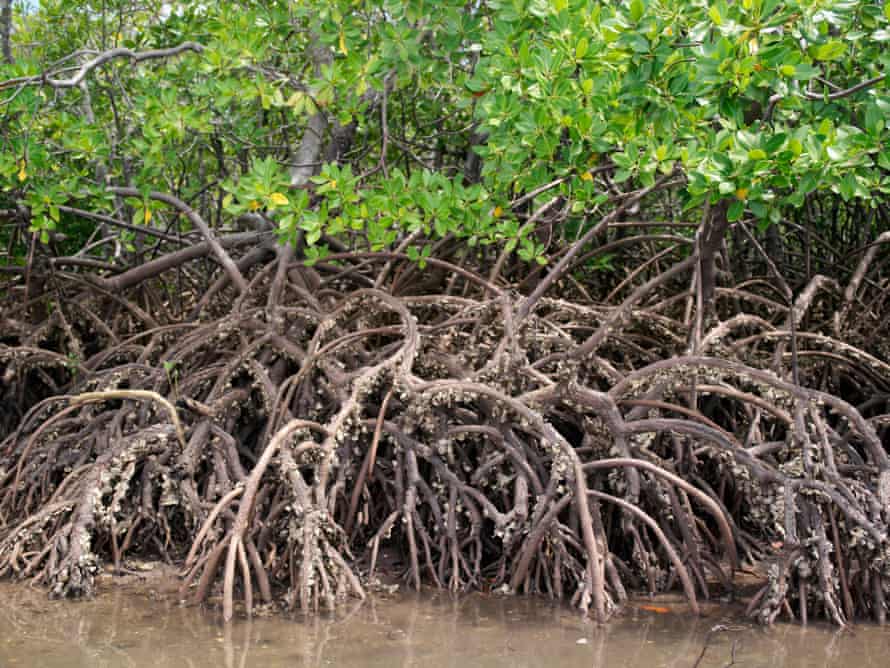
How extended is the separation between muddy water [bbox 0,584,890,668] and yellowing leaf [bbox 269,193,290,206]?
1465 mm

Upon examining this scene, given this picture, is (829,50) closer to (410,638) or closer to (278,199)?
(278,199)

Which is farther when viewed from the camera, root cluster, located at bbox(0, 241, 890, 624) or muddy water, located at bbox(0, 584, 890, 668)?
root cluster, located at bbox(0, 241, 890, 624)

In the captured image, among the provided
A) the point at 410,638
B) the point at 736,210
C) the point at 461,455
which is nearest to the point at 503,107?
the point at 736,210

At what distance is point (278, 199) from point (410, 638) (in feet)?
5.39

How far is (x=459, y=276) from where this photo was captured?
5012 millimetres

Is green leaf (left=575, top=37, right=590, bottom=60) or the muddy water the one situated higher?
green leaf (left=575, top=37, right=590, bottom=60)

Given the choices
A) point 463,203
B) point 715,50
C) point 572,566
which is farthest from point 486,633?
point 715,50

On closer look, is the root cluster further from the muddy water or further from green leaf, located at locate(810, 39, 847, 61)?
green leaf, located at locate(810, 39, 847, 61)

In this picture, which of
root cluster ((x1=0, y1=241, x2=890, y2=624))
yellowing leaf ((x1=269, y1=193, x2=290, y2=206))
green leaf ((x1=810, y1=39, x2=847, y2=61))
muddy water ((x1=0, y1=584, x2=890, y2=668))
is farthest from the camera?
yellowing leaf ((x1=269, y1=193, x2=290, y2=206))

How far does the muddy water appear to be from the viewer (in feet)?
10.1

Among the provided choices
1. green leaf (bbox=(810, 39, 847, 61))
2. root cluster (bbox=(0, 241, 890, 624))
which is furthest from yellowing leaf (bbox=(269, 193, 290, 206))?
green leaf (bbox=(810, 39, 847, 61))

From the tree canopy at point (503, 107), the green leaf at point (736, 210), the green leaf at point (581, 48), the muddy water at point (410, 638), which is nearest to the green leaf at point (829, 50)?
the tree canopy at point (503, 107)

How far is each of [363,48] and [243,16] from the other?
1.66ft

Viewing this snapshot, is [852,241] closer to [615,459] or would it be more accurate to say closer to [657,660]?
[615,459]
